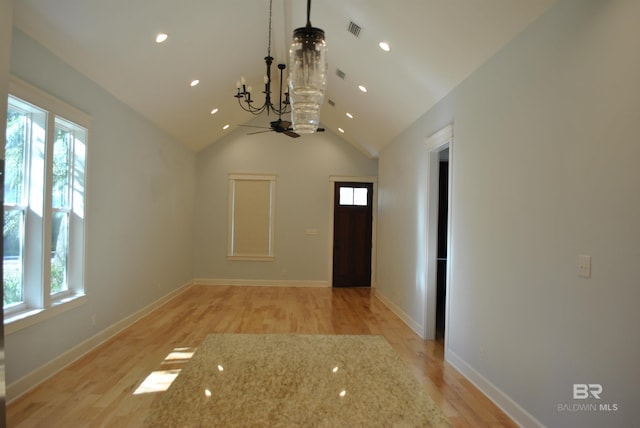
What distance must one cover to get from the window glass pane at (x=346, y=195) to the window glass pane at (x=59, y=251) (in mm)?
5777

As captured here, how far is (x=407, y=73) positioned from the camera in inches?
174

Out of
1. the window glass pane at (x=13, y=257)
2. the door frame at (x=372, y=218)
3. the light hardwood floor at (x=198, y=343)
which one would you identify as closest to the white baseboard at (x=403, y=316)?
the light hardwood floor at (x=198, y=343)

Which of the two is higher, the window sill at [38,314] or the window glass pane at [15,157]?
the window glass pane at [15,157]

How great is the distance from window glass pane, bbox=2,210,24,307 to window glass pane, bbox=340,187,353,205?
6343 mm

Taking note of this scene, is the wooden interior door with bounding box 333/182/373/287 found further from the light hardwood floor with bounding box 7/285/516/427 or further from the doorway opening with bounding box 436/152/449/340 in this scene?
the doorway opening with bounding box 436/152/449/340

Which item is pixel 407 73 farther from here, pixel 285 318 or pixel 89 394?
pixel 89 394

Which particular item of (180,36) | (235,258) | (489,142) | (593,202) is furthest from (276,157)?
(593,202)

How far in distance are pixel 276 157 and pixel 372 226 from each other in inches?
103

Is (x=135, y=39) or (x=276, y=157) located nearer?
(x=135, y=39)

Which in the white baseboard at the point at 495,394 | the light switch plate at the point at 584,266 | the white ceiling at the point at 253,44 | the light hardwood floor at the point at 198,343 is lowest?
the light hardwood floor at the point at 198,343

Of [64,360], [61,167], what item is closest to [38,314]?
[64,360]

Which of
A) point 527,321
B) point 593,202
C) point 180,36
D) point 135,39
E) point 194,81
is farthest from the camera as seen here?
point 194,81

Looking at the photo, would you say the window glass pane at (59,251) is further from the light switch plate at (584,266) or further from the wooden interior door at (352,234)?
the wooden interior door at (352,234)

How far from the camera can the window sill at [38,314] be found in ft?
9.78
